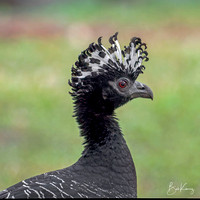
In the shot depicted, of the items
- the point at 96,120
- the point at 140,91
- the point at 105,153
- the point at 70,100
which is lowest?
the point at 105,153

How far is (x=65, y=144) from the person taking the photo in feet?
33.0

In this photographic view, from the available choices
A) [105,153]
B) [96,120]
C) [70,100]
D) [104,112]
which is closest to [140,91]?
[104,112]

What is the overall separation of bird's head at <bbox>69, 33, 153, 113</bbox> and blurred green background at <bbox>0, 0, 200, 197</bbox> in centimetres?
328

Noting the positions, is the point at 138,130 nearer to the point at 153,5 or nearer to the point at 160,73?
the point at 160,73

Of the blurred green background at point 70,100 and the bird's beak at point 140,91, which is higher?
the blurred green background at point 70,100

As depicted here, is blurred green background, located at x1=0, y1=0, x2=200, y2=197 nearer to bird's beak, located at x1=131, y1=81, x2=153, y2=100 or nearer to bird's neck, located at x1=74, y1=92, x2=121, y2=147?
bird's beak, located at x1=131, y1=81, x2=153, y2=100

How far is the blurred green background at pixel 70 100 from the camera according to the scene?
916 cm

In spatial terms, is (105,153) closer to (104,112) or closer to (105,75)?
(104,112)

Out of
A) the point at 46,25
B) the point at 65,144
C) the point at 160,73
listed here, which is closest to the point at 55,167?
the point at 65,144

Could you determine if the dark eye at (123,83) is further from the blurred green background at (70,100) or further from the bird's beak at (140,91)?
the blurred green background at (70,100)

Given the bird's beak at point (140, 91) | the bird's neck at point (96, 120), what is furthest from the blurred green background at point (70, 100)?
the bird's neck at point (96, 120)

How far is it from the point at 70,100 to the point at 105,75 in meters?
7.26

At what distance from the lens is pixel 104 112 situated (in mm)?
5184

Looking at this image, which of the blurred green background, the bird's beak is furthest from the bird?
the blurred green background
